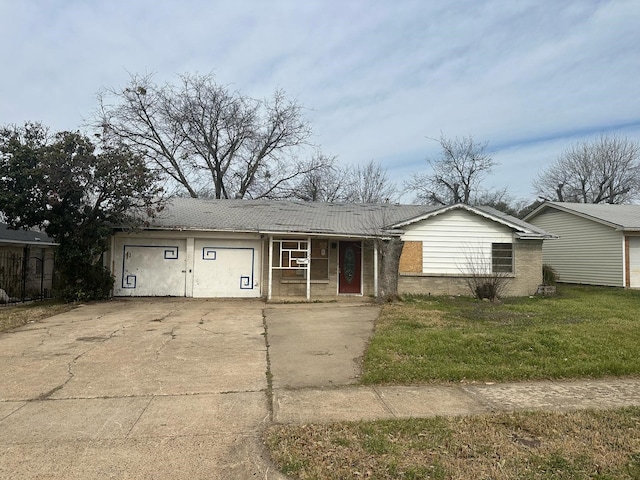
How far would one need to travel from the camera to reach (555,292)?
17031 millimetres

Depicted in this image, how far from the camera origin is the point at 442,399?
5406 mm

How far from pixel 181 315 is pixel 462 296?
10.0m

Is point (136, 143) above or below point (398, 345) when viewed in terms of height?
above

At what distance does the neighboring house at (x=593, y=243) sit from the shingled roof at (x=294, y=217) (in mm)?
5042

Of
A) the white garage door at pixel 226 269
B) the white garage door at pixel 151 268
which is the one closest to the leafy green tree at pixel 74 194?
the white garage door at pixel 151 268

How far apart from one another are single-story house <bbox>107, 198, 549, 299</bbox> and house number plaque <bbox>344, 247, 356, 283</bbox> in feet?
0.12

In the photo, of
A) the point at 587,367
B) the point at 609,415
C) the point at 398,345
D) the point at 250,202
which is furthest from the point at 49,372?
the point at 250,202

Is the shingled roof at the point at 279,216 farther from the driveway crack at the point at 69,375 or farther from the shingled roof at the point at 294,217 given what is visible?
the driveway crack at the point at 69,375

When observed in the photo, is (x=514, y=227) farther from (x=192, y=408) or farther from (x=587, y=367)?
(x=192, y=408)

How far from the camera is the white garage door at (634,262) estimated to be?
19.3 meters

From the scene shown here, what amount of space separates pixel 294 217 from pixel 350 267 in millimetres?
3103

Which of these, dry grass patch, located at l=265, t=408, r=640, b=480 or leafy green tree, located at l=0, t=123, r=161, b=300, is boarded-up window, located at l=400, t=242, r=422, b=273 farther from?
dry grass patch, located at l=265, t=408, r=640, b=480

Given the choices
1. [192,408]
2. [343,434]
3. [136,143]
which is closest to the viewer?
[343,434]

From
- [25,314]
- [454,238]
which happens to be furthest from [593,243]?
[25,314]
